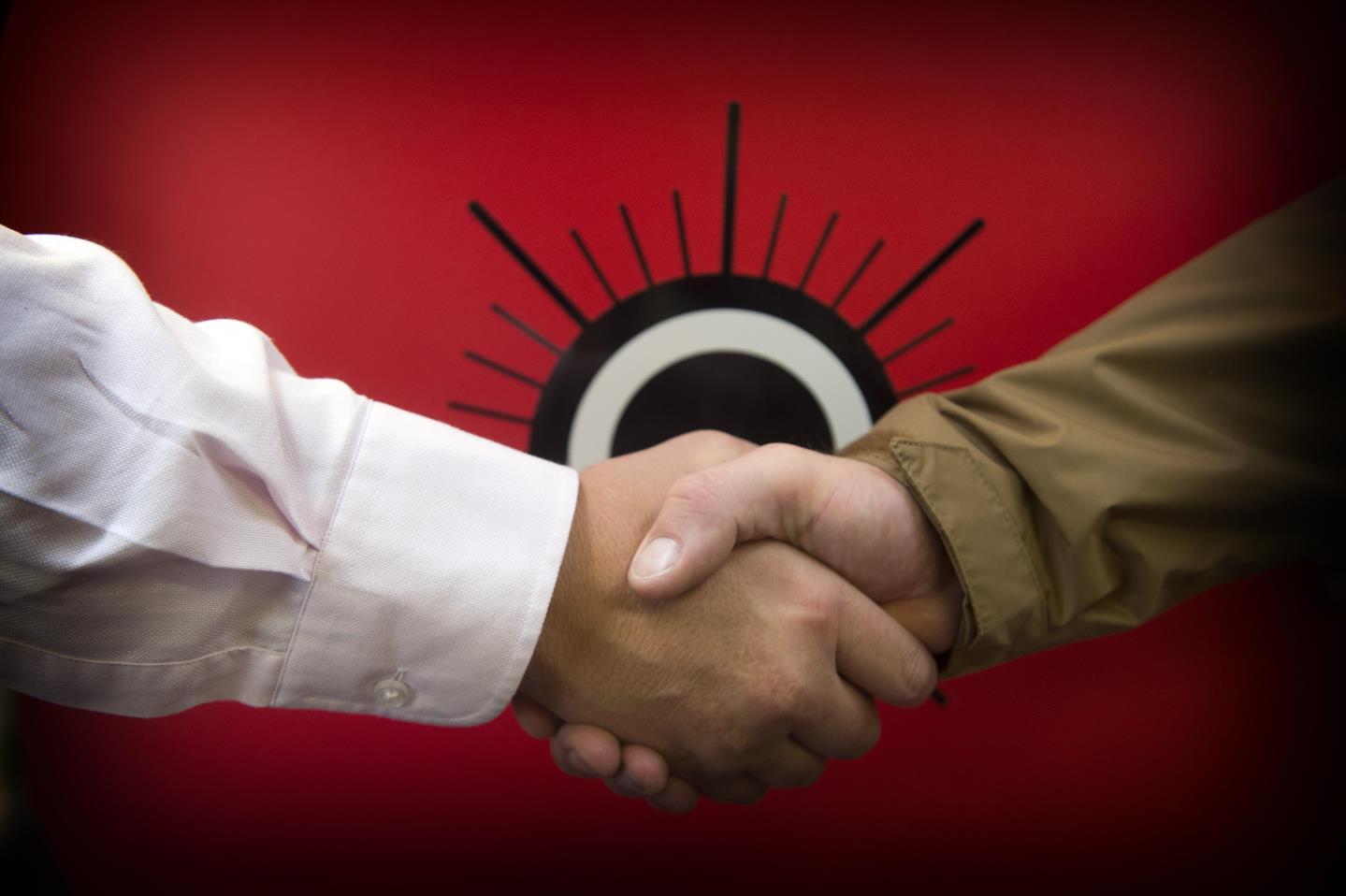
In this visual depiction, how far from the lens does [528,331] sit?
989mm

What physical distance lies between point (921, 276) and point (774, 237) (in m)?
0.19

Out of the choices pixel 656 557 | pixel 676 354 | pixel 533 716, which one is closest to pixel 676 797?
pixel 533 716

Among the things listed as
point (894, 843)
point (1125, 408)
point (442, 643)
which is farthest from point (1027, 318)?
point (442, 643)

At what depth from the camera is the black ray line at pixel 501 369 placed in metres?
0.99

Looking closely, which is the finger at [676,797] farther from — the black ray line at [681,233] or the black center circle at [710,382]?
the black ray line at [681,233]

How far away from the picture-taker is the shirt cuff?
0.69m

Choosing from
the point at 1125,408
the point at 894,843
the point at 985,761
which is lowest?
the point at 894,843

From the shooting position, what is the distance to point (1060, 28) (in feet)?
3.19

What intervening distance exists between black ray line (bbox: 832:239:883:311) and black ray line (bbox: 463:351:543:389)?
392mm

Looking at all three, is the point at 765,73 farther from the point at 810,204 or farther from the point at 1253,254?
the point at 1253,254

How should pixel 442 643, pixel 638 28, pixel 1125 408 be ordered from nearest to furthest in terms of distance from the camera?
pixel 442 643
pixel 1125 408
pixel 638 28

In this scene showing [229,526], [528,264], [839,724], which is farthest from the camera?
[528,264]

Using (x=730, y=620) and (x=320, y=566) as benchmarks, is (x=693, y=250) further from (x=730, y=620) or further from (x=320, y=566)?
(x=320, y=566)

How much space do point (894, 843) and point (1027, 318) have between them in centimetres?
69
